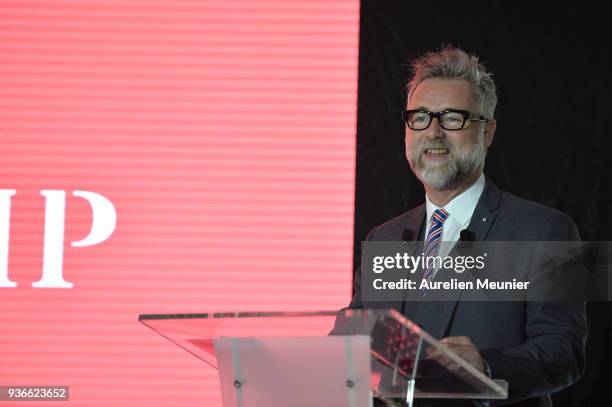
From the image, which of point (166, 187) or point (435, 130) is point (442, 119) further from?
point (166, 187)

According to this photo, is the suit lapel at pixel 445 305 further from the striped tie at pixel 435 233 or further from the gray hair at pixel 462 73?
Result: the gray hair at pixel 462 73

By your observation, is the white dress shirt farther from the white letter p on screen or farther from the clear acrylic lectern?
the white letter p on screen

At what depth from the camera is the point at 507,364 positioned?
2.31 metres

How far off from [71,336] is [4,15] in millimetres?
1382

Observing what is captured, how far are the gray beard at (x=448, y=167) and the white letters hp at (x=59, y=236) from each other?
4.56 feet

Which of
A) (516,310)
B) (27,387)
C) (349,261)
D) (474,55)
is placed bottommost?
(27,387)

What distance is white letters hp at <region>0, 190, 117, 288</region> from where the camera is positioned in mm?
3951

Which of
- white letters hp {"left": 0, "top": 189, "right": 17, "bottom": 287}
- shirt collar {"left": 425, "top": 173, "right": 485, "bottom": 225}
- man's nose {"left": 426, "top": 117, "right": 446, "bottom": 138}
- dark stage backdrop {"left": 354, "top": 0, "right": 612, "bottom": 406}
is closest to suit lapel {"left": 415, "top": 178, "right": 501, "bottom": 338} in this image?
shirt collar {"left": 425, "top": 173, "right": 485, "bottom": 225}

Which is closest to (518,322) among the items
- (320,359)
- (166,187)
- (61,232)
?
(320,359)

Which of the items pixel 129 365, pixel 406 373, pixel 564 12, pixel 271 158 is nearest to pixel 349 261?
pixel 271 158

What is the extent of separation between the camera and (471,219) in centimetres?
307

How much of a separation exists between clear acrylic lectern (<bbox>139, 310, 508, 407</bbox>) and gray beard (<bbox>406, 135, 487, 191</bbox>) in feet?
3.99

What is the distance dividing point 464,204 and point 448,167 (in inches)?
5.3

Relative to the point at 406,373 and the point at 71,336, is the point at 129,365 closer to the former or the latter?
the point at 71,336
